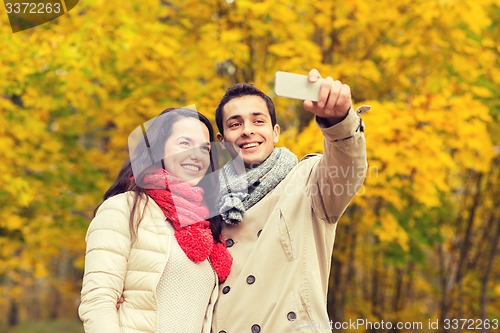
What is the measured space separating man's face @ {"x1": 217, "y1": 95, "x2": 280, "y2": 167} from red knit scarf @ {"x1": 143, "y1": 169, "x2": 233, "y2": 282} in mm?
297

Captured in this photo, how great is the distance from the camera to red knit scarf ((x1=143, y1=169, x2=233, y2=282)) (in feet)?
7.22

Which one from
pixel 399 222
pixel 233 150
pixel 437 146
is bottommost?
pixel 399 222

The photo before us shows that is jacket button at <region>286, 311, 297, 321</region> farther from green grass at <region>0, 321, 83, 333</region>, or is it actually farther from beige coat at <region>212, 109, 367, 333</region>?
green grass at <region>0, 321, 83, 333</region>

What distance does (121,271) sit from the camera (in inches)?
80.2

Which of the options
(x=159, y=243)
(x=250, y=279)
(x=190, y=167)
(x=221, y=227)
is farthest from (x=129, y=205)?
(x=250, y=279)

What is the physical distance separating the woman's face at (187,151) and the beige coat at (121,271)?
27 centimetres

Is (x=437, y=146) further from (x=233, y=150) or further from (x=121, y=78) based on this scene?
(x=121, y=78)

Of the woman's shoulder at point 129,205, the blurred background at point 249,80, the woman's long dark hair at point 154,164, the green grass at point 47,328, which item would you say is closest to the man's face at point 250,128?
the woman's long dark hair at point 154,164

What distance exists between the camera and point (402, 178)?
561 cm

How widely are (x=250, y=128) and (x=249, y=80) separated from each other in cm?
361

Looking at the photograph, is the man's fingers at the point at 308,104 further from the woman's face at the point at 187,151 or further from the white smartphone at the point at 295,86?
the woman's face at the point at 187,151

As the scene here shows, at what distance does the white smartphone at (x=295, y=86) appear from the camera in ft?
5.42

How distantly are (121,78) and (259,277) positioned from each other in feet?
13.9

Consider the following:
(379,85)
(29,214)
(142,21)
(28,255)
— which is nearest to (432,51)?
(379,85)
